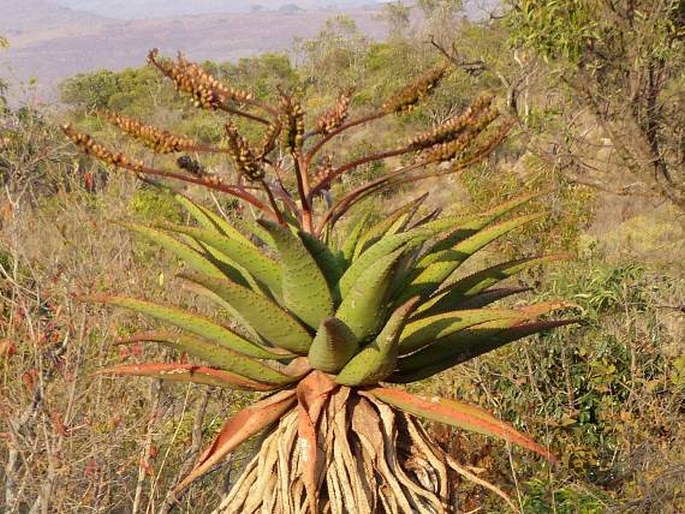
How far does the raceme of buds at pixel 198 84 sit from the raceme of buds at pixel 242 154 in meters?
0.17

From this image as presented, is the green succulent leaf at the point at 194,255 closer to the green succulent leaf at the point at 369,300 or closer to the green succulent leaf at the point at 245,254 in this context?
the green succulent leaf at the point at 245,254

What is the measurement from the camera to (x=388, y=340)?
2.07 metres

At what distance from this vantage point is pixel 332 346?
2139mm

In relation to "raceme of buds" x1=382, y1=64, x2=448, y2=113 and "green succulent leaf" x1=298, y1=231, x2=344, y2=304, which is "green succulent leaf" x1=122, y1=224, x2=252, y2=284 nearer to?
"green succulent leaf" x1=298, y1=231, x2=344, y2=304

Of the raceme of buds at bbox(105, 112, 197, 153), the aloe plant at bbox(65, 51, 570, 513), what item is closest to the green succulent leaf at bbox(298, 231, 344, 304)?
the aloe plant at bbox(65, 51, 570, 513)

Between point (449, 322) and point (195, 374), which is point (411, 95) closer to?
point (449, 322)

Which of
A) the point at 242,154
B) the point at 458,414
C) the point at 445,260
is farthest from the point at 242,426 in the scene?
the point at 242,154

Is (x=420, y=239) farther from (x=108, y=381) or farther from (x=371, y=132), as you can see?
(x=371, y=132)

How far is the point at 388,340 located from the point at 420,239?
240 millimetres

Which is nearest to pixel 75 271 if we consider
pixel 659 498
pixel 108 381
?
pixel 108 381

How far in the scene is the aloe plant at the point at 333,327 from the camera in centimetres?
212

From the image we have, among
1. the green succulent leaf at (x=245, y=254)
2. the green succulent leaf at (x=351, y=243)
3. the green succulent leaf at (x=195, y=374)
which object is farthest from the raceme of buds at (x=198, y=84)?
the green succulent leaf at (x=195, y=374)

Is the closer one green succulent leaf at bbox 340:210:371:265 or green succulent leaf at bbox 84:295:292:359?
green succulent leaf at bbox 84:295:292:359

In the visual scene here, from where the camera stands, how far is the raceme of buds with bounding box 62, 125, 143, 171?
6.84 ft
